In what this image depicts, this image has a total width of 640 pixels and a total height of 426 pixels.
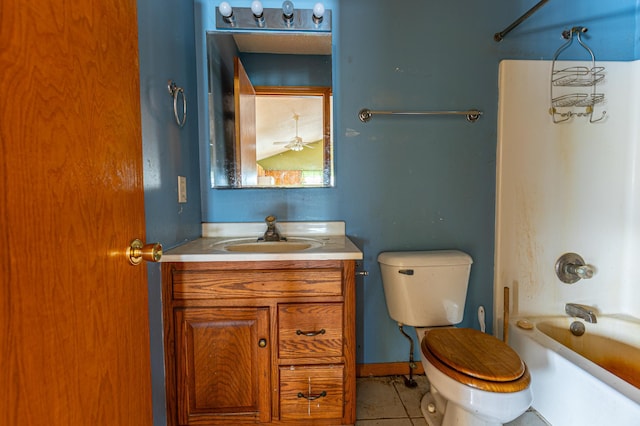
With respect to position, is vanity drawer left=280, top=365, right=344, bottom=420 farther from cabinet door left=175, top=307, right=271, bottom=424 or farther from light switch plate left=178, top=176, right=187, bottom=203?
light switch plate left=178, top=176, right=187, bottom=203

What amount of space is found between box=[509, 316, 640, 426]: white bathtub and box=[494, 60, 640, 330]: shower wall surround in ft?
0.43

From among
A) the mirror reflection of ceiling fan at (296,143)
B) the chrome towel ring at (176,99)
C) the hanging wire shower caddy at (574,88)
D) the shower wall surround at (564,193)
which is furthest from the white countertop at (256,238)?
the hanging wire shower caddy at (574,88)

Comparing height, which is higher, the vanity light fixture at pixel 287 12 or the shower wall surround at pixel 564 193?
the vanity light fixture at pixel 287 12

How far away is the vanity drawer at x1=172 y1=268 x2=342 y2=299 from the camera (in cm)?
102

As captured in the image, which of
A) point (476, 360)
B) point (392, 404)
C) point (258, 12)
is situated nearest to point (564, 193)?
point (476, 360)

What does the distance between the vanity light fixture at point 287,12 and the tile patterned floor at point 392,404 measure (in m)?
1.96

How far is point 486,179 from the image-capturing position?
1511 mm

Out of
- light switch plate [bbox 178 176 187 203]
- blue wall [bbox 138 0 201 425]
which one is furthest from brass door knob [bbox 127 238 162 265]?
light switch plate [bbox 178 176 187 203]

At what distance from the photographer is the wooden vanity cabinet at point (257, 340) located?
1.03 metres

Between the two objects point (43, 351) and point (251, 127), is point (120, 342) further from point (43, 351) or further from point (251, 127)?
point (251, 127)

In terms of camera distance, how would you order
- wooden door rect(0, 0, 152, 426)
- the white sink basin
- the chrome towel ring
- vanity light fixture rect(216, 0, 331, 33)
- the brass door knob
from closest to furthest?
wooden door rect(0, 0, 152, 426)
the brass door knob
the chrome towel ring
the white sink basin
vanity light fixture rect(216, 0, 331, 33)

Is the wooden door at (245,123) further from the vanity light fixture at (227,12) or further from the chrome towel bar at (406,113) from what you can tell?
the chrome towel bar at (406,113)

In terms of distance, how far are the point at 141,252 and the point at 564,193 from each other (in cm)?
199

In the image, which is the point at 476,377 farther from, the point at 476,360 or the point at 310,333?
the point at 310,333
